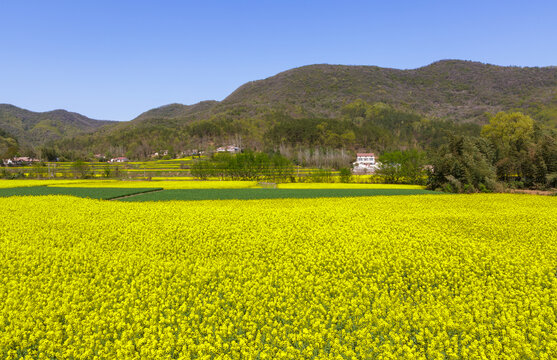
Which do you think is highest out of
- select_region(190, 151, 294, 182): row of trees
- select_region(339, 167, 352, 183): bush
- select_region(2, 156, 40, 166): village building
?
select_region(2, 156, 40, 166): village building

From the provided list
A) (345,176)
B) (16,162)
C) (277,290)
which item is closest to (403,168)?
(345,176)

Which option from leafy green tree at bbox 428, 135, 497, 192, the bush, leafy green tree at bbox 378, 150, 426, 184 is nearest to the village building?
the bush

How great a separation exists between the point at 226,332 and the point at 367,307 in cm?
304

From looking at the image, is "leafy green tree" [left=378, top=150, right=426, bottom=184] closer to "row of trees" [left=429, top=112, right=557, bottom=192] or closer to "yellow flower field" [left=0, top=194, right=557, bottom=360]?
"row of trees" [left=429, top=112, right=557, bottom=192]

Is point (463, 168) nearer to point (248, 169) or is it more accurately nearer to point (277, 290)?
point (277, 290)

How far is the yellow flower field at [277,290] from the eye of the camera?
5238 mm

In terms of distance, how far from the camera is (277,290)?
727 centimetres

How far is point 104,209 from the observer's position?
1778 cm

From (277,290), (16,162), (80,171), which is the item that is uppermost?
(16,162)

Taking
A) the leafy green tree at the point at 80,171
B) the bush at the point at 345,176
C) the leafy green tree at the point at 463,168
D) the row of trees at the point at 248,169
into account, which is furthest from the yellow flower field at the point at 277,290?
the leafy green tree at the point at 80,171

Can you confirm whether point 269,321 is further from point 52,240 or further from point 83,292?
point 52,240

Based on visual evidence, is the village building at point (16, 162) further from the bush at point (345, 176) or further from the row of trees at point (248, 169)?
the bush at point (345, 176)

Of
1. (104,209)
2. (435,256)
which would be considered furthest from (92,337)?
(104,209)

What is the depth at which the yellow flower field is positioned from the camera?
524 centimetres
